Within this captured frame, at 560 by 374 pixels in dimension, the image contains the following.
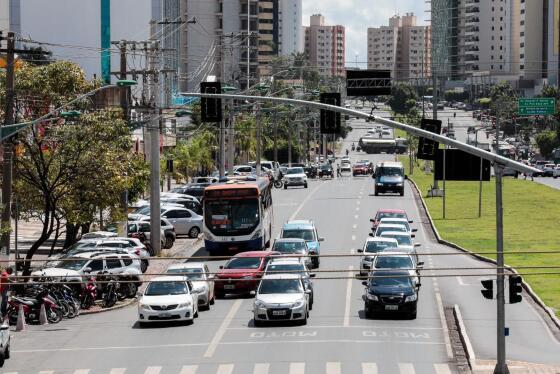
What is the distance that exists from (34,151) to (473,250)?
2152cm

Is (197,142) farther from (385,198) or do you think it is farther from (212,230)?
(212,230)

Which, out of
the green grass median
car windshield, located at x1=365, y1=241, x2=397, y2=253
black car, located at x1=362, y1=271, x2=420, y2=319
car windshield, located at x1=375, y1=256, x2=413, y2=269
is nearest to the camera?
black car, located at x1=362, y1=271, x2=420, y2=319

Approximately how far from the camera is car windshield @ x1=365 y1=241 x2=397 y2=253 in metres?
47.8

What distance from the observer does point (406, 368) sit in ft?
101

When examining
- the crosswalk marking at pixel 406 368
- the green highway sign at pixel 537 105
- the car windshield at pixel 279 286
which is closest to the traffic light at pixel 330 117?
the crosswalk marking at pixel 406 368

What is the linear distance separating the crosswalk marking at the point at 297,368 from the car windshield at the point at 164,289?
26.9 feet

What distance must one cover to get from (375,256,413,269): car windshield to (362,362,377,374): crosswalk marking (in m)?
11.0

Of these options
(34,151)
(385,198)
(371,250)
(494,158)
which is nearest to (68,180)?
(34,151)

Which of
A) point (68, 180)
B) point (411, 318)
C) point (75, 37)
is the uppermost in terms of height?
point (75, 37)

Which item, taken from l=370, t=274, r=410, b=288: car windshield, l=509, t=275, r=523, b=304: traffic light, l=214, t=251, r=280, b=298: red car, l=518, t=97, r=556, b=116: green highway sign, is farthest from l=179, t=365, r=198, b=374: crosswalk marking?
l=518, t=97, r=556, b=116: green highway sign

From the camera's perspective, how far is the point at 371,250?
47.8 m

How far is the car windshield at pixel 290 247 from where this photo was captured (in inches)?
1917

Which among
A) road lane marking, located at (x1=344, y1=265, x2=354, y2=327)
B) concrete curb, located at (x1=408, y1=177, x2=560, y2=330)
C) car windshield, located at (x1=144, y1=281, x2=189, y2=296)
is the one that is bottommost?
road lane marking, located at (x1=344, y1=265, x2=354, y2=327)

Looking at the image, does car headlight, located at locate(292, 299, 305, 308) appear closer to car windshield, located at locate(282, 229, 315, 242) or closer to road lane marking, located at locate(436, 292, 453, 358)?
road lane marking, located at locate(436, 292, 453, 358)
